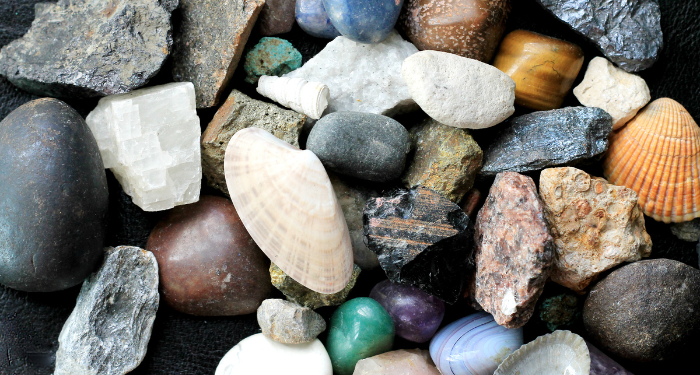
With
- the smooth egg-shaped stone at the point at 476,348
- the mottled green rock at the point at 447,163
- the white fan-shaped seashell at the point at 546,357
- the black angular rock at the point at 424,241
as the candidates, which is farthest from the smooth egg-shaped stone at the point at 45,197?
the white fan-shaped seashell at the point at 546,357

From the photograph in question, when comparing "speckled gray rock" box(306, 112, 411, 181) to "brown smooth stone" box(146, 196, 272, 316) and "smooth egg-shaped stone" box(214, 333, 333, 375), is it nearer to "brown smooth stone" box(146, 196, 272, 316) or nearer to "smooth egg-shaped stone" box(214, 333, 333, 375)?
"brown smooth stone" box(146, 196, 272, 316)

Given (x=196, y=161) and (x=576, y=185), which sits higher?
(x=576, y=185)

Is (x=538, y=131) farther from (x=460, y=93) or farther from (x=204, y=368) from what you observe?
(x=204, y=368)

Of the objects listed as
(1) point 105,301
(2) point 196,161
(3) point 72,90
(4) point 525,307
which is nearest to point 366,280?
(4) point 525,307

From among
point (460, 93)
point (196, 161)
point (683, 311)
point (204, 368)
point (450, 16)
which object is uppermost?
point (450, 16)

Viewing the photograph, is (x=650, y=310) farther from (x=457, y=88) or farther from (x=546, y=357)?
(x=457, y=88)

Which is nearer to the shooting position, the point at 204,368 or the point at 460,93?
the point at 460,93

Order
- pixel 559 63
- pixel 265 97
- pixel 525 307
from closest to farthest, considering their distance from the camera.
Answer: pixel 525 307
pixel 559 63
pixel 265 97

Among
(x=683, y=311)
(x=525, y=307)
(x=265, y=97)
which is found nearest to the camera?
(x=525, y=307)
